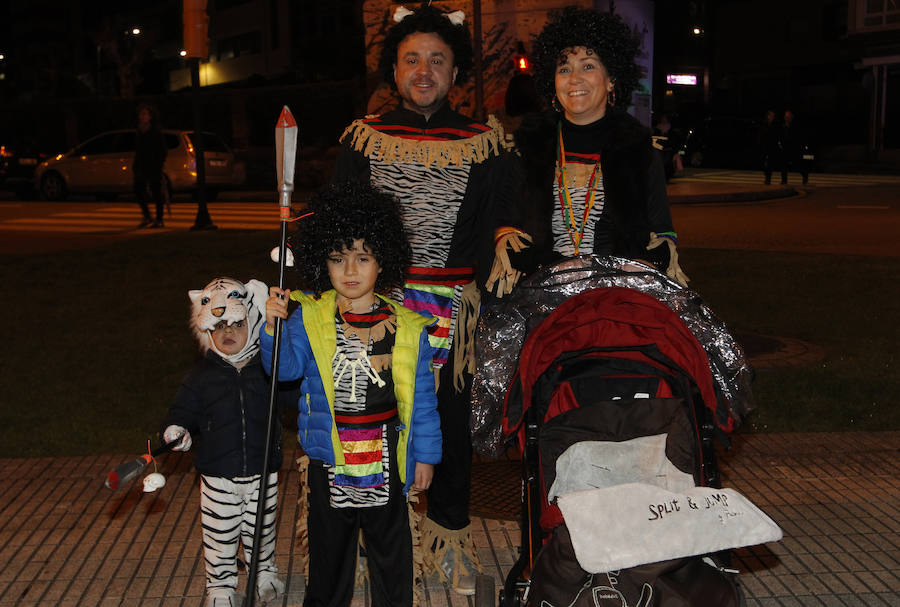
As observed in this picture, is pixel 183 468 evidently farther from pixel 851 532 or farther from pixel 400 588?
pixel 851 532

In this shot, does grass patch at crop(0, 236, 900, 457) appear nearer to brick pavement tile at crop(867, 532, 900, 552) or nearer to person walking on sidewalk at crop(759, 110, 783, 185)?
brick pavement tile at crop(867, 532, 900, 552)

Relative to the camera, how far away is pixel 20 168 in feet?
90.9

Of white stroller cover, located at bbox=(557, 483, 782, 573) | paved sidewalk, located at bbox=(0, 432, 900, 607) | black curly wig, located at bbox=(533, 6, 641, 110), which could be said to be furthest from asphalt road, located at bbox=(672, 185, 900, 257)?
white stroller cover, located at bbox=(557, 483, 782, 573)

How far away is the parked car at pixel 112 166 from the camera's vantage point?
24.1 meters

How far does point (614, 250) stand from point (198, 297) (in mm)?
1590

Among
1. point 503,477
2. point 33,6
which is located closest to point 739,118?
point 503,477

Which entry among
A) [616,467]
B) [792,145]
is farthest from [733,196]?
[616,467]

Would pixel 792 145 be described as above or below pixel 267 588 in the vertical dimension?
above

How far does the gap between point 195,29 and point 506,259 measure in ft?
40.5

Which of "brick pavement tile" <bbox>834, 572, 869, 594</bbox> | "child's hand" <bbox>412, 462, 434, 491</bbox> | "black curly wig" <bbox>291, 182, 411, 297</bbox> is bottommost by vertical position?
"brick pavement tile" <bbox>834, 572, 869, 594</bbox>

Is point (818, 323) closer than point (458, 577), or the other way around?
point (458, 577)

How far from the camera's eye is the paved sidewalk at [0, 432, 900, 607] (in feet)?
13.3

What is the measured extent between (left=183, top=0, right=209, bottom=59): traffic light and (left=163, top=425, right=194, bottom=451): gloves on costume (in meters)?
12.2

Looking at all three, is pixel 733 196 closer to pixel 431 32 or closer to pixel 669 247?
pixel 669 247
